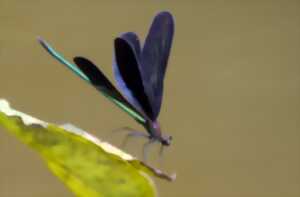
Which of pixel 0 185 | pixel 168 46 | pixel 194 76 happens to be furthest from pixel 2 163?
pixel 168 46

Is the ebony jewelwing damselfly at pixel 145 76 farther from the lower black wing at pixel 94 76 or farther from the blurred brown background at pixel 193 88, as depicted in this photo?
the blurred brown background at pixel 193 88

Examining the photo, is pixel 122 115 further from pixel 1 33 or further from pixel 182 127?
pixel 1 33

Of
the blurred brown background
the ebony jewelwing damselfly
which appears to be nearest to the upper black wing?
the ebony jewelwing damselfly

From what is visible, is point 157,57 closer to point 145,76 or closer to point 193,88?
point 145,76

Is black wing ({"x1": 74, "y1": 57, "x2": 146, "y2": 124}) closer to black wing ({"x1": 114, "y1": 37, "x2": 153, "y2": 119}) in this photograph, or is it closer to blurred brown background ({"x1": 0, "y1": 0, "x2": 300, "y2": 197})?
black wing ({"x1": 114, "y1": 37, "x2": 153, "y2": 119})

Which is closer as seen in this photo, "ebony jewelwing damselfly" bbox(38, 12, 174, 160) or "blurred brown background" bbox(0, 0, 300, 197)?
"ebony jewelwing damselfly" bbox(38, 12, 174, 160)

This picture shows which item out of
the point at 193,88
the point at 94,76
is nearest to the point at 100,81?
the point at 94,76

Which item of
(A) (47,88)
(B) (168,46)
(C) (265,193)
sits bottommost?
(C) (265,193)
